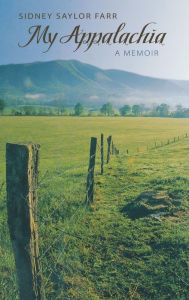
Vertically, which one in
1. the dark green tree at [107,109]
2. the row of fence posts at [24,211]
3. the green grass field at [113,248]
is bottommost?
the green grass field at [113,248]

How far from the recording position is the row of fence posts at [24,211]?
3.09 metres

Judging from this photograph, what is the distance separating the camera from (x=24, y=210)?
3221mm

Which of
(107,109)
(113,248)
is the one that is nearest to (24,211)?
(113,248)

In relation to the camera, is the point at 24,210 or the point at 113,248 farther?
the point at 113,248

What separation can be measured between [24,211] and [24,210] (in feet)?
0.04

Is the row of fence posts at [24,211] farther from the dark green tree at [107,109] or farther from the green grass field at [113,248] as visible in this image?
the dark green tree at [107,109]

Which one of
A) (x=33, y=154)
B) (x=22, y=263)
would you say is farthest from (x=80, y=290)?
(x=33, y=154)

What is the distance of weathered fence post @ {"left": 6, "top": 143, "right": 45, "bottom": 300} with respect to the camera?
3.09 m

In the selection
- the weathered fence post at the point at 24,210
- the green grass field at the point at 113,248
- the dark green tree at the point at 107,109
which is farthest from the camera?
the dark green tree at the point at 107,109

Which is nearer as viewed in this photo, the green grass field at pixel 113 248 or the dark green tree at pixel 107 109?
the green grass field at pixel 113 248

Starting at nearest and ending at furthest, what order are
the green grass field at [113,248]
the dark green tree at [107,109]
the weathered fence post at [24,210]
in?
1. the weathered fence post at [24,210]
2. the green grass field at [113,248]
3. the dark green tree at [107,109]

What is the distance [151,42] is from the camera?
11719 millimetres

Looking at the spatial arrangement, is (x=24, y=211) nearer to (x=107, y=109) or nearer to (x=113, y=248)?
(x=113, y=248)

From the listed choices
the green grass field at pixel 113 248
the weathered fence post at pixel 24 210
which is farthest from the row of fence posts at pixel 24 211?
the green grass field at pixel 113 248
